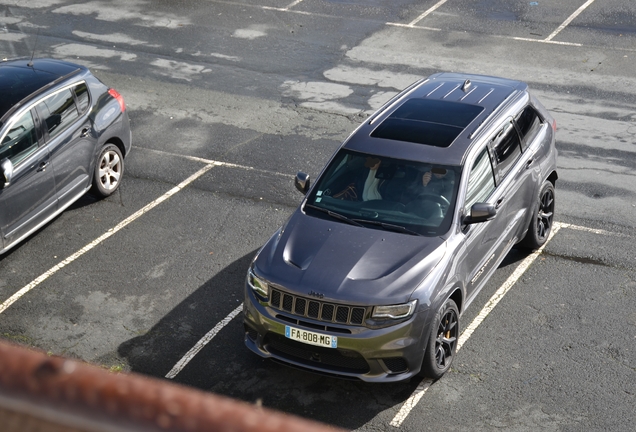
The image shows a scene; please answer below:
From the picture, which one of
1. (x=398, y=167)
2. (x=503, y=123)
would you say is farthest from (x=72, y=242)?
(x=503, y=123)

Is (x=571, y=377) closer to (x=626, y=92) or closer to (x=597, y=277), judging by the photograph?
(x=597, y=277)

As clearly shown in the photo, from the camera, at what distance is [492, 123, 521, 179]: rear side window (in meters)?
7.77

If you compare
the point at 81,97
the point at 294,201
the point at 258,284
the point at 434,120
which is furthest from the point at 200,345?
the point at 81,97

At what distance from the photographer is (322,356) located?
21.0ft

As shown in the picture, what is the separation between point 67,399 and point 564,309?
7.79 metres

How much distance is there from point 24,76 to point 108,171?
1.61m

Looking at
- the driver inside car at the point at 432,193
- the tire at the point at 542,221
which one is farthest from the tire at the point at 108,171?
the tire at the point at 542,221

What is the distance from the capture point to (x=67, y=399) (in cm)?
61

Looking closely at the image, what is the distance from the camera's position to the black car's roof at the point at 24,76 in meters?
9.22

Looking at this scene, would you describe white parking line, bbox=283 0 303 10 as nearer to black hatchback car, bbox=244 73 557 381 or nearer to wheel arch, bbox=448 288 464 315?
black hatchback car, bbox=244 73 557 381

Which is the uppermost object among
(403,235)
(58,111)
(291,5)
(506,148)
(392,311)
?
(58,111)

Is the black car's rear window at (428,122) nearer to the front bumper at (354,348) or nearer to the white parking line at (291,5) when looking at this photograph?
the front bumper at (354,348)

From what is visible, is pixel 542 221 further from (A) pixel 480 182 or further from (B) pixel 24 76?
(B) pixel 24 76

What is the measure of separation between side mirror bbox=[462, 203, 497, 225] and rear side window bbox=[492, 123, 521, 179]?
90cm
